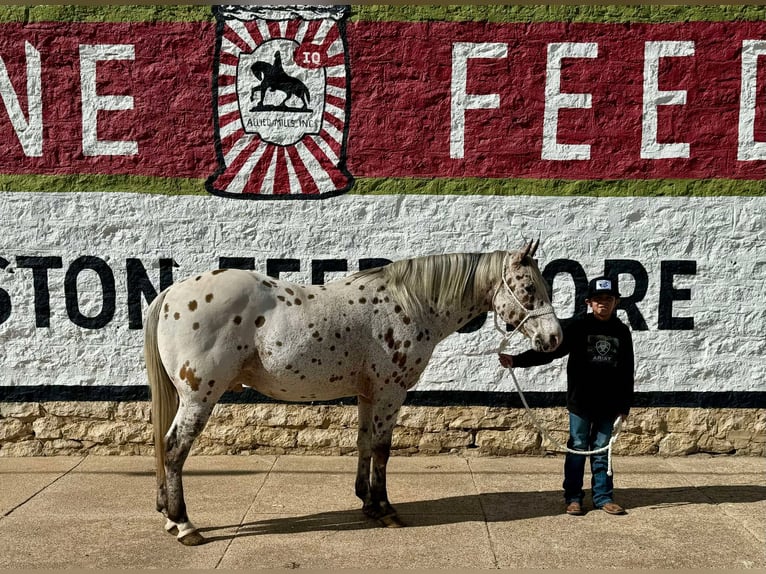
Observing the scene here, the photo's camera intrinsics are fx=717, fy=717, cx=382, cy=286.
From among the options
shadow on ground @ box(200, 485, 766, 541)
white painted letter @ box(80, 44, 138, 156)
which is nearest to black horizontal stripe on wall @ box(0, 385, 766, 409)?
shadow on ground @ box(200, 485, 766, 541)

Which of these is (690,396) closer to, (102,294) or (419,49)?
(419,49)

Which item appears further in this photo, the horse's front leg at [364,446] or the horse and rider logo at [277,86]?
the horse and rider logo at [277,86]

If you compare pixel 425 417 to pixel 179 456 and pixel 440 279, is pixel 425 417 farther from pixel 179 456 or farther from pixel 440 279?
pixel 179 456

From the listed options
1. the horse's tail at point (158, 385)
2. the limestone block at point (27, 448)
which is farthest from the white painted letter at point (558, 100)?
the limestone block at point (27, 448)

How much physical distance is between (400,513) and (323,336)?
1.54 meters

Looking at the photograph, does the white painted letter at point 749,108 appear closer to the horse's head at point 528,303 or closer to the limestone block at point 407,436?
the horse's head at point 528,303

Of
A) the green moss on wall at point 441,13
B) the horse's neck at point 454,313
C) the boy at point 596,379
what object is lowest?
the boy at point 596,379

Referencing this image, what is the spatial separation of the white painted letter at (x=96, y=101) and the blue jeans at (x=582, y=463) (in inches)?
191

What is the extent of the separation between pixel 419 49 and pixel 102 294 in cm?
390

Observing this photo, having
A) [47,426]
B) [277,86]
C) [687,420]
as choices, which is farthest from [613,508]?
[47,426]

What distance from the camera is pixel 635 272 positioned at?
6.97 meters

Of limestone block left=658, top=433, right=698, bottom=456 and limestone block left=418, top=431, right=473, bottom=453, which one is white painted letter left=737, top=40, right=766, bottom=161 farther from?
limestone block left=418, top=431, right=473, bottom=453

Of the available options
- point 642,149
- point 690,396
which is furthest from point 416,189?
point 690,396

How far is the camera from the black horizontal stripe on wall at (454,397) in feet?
22.9
